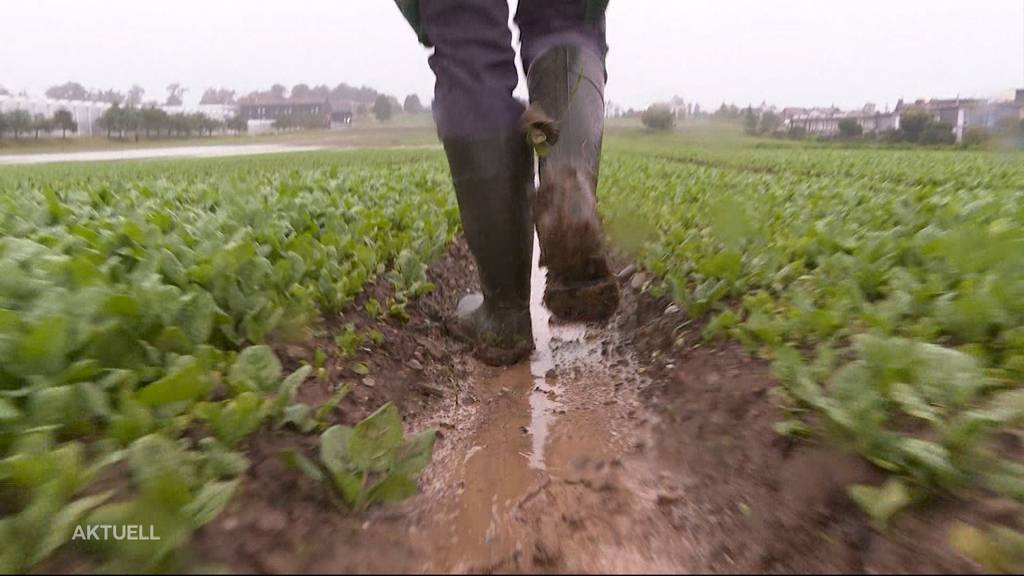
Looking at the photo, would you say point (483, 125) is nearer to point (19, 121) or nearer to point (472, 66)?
point (472, 66)

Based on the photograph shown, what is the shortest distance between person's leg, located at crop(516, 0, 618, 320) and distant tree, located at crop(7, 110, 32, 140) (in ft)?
73.8

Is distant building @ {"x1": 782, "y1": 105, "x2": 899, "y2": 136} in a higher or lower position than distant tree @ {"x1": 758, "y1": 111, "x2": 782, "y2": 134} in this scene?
higher

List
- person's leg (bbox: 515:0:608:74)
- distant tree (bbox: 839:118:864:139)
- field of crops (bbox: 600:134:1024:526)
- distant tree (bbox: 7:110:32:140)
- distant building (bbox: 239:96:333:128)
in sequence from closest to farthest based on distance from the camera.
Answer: field of crops (bbox: 600:134:1024:526) → person's leg (bbox: 515:0:608:74) → distant tree (bbox: 839:118:864:139) → distant building (bbox: 239:96:333:128) → distant tree (bbox: 7:110:32:140)

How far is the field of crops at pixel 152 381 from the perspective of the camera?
2.44ft

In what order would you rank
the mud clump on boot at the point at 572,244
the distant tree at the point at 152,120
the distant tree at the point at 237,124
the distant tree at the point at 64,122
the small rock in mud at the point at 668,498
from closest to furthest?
the small rock in mud at the point at 668,498 → the mud clump on boot at the point at 572,244 → the distant tree at the point at 64,122 → the distant tree at the point at 237,124 → the distant tree at the point at 152,120

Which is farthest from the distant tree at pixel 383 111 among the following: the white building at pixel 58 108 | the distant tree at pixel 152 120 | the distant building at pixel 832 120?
the distant tree at pixel 152 120

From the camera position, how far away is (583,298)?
163 centimetres

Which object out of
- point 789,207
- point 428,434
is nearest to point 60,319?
point 428,434

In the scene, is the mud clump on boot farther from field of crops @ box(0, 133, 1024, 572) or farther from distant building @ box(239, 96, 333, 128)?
distant building @ box(239, 96, 333, 128)

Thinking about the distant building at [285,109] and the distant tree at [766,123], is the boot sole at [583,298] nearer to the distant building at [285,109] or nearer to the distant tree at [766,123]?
the distant tree at [766,123]

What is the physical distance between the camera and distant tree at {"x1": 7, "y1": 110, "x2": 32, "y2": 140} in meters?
19.0

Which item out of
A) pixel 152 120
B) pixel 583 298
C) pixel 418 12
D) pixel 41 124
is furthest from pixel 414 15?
pixel 152 120

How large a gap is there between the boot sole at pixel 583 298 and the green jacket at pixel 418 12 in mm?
664

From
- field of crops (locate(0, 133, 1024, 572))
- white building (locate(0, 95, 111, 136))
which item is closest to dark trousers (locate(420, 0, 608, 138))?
field of crops (locate(0, 133, 1024, 572))
